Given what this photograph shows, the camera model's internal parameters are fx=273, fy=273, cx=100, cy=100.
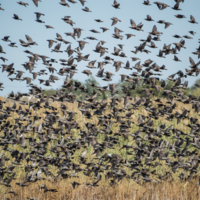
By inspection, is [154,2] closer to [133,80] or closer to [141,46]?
[141,46]

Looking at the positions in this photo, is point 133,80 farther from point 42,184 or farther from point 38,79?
point 42,184

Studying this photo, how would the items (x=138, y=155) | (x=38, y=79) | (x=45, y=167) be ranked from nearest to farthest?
(x=45, y=167) → (x=138, y=155) → (x=38, y=79)

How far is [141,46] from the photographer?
40.2ft

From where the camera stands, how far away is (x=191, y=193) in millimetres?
9789

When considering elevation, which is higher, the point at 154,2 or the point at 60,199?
the point at 154,2

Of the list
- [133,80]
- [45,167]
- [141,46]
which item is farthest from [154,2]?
[45,167]

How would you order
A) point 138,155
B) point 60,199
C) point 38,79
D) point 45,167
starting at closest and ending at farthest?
point 60,199, point 45,167, point 138,155, point 38,79

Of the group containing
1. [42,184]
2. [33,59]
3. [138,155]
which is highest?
[33,59]

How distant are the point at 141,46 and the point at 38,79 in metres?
5.05

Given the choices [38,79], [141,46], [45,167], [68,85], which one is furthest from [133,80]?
[45,167]

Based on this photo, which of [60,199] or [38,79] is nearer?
[60,199]

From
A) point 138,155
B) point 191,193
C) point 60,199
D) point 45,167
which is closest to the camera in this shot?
point 60,199

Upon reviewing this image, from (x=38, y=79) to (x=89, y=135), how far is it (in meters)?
3.63

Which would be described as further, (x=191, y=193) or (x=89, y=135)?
(x=89, y=135)
